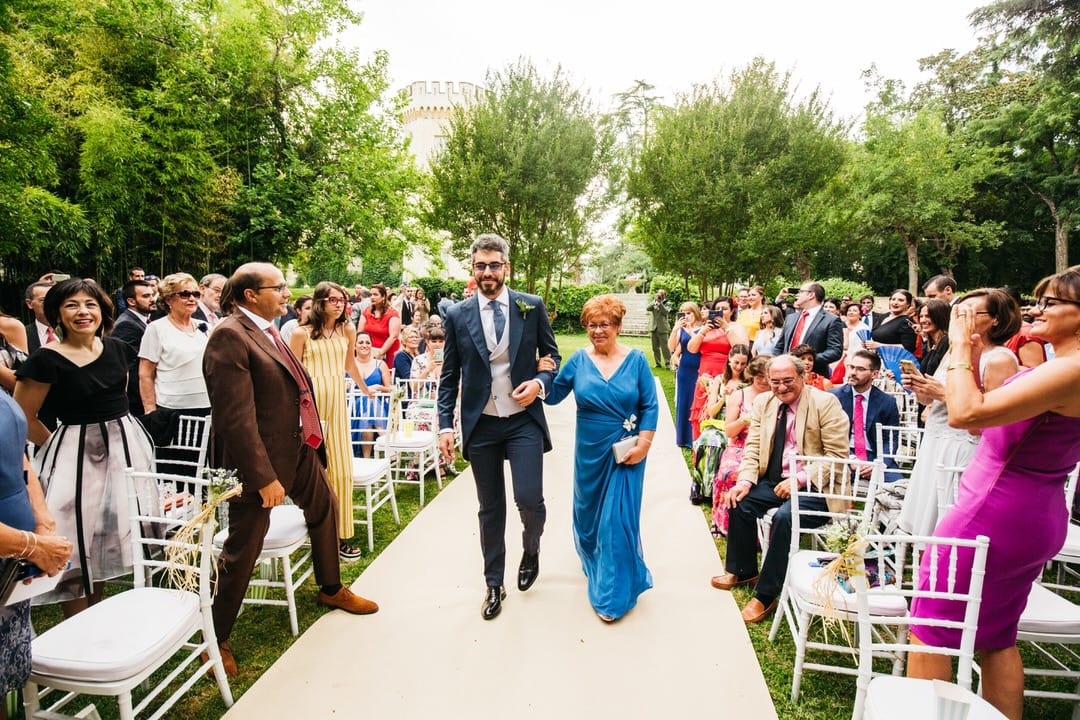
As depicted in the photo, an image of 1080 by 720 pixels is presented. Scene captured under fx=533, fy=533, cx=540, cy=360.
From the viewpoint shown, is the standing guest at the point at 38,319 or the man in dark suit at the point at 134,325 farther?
the standing guest at the point at 38,319

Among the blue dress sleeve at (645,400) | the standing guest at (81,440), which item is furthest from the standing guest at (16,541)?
the blue dress sleeve at (645,400)

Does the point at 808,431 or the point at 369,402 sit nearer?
the point at 808,431

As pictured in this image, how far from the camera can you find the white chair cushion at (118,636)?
6.06 ft

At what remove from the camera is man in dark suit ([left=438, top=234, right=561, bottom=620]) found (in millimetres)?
3045

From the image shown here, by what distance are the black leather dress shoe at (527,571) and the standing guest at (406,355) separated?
3.03 metres

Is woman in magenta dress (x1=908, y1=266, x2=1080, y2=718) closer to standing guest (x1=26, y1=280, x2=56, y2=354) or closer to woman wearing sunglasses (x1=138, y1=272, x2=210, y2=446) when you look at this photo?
woman wearing sunglasses (x1=138, y1=272, x2=210, y2=446)

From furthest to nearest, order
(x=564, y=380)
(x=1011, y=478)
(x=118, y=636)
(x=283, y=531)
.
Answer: (x=564, y=380) < (x=283, y=531) < (x=118, y=636) < (x=1011, y=478)

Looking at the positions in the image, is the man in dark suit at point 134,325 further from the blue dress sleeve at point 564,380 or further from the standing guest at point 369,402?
the blue dress sleeve at point 564,380

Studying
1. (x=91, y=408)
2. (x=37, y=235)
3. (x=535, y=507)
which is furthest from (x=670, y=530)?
(x=37, y=235)

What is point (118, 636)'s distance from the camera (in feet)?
6.56

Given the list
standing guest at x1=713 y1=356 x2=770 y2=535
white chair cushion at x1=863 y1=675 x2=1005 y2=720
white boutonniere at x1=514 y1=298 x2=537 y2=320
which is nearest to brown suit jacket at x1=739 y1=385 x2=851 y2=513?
standing guest at x1=713 y1=356 x2=770 y2=535

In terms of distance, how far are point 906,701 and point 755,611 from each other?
4.80 ft

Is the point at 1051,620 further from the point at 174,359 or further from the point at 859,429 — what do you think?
the point at 174,359

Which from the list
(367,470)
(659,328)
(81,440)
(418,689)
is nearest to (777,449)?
(418,689)
